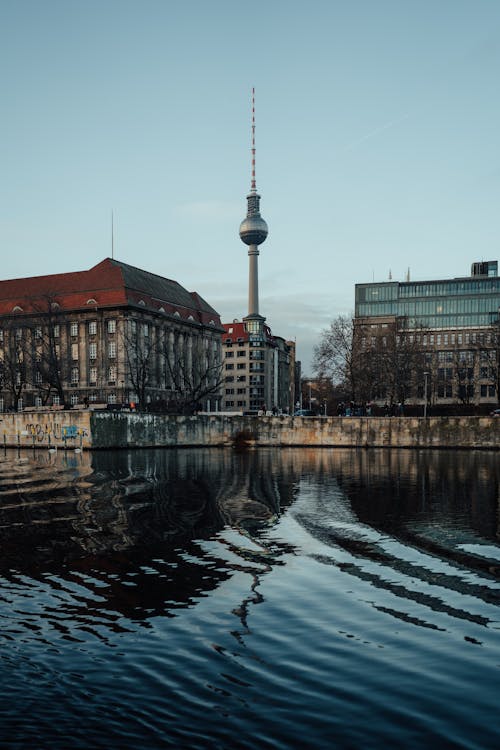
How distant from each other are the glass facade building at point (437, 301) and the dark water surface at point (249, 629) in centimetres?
13343

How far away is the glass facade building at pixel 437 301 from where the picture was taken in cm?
15038

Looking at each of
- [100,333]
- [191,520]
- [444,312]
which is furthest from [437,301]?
[191,520]

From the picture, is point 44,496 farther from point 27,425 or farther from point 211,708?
point 27,425

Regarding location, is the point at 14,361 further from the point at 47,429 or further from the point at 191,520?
the point at 191,520

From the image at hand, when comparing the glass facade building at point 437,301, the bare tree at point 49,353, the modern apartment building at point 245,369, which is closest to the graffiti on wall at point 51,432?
the bare tree at point 49,353

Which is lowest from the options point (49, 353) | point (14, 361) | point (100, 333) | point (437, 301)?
point (14, 361)

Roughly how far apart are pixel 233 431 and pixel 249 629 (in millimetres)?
68311

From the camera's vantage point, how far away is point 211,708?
8.10 metres

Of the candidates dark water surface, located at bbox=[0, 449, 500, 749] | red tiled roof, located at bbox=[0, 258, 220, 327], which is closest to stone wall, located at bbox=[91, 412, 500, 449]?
red tiled roof, located at bbox=[0, 258, 220, 327]

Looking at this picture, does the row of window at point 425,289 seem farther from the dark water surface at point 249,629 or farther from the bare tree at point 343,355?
the dark water surface at point 249,629

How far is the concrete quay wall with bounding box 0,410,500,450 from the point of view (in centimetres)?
6950

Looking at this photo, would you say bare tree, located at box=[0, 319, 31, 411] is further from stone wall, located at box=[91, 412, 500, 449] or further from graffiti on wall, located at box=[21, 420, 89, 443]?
stone wall, located at box=[91, 412, 500, 449]

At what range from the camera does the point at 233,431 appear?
7919cm

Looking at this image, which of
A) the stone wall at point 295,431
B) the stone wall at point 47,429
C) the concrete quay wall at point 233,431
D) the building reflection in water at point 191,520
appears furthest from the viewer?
the stone wall at point 295,431
